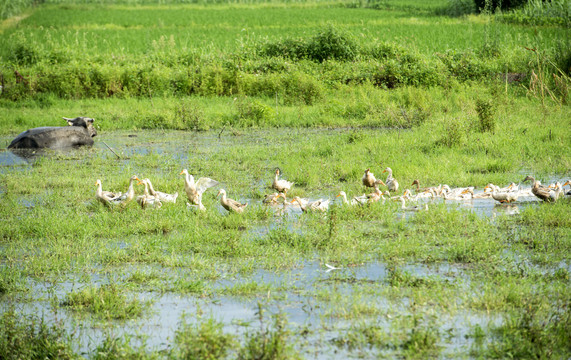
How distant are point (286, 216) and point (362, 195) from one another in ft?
4.52

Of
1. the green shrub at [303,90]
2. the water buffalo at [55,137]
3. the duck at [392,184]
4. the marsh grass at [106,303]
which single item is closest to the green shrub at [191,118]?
the water buffalo at [55,137]

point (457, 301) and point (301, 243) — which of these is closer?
point (457, 301)

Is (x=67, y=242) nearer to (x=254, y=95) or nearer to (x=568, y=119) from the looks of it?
(x=568, y=119)

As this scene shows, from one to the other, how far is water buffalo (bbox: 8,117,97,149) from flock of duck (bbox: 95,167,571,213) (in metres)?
5.60

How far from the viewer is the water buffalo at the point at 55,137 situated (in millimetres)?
14164

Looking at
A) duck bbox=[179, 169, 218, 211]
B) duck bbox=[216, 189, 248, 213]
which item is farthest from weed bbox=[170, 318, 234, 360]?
duck bbox=[179, 169, 218, 211]

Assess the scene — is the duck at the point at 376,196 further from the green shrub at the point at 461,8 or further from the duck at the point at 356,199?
the green shrub at the point at 461,8

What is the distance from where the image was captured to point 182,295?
633cm

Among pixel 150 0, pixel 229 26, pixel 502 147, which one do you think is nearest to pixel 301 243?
pixel 502 147

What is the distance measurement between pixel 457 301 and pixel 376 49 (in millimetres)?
16258

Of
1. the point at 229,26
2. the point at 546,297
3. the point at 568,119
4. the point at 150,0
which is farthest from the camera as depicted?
the point at 150,0

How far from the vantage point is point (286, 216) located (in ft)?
28.8

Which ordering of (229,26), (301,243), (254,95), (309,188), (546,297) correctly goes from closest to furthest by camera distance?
(546,297)
(301,243)
(309,188)
(254,95)
(229,26)

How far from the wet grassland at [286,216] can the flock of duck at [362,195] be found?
0.16 meters
